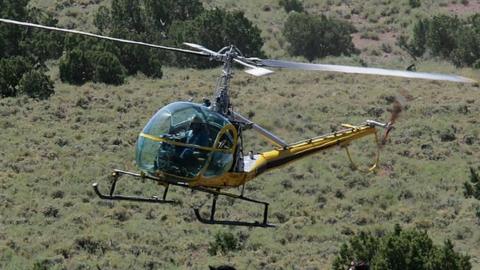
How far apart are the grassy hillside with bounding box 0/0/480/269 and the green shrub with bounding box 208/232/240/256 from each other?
28cm

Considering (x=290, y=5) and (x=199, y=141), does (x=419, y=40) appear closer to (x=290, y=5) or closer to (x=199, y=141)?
(x=290, y=5)

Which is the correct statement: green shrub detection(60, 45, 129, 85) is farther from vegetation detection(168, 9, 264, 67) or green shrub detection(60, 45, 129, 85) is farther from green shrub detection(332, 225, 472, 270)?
green shrub detection(332, 225, 472, 270)

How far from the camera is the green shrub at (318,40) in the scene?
5569 cm

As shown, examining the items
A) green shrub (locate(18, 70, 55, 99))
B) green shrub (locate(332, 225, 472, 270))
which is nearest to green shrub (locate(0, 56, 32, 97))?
green shrub (locate(18, 70, 55, 99))

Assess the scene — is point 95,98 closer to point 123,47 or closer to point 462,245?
point 123,47

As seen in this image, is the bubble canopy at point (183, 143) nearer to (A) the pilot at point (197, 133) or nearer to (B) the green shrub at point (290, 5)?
(A) the pilot at point (197, 133)

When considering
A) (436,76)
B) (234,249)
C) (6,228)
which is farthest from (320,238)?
(436,76)

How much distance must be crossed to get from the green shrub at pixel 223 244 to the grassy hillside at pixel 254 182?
275 millimetres

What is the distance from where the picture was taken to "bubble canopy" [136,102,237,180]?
19.5m

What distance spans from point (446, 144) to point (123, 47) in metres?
14.4

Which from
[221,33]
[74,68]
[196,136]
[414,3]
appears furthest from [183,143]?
[414,3]

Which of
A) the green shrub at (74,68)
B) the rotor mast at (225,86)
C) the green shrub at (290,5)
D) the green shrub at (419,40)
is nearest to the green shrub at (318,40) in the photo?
the green shrub at (419,40)

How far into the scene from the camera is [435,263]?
24719 millimetres

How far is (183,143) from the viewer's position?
1953 centimetres
